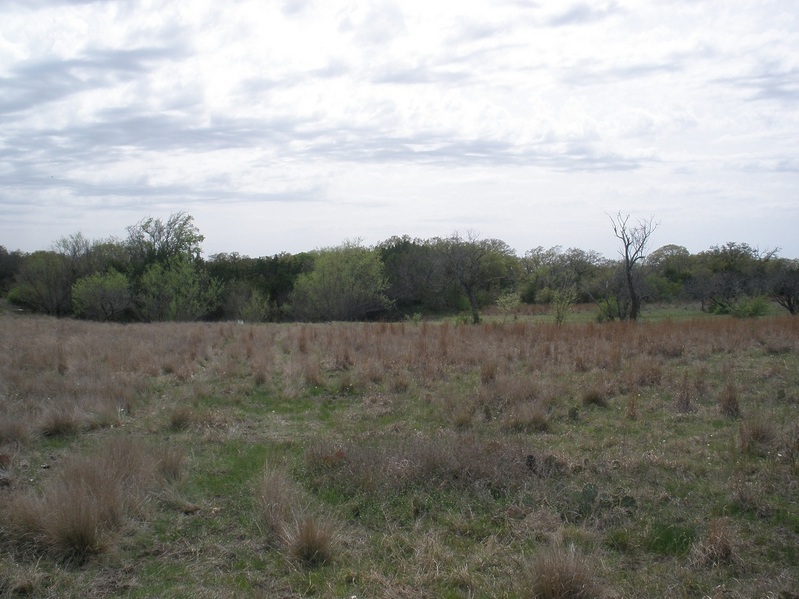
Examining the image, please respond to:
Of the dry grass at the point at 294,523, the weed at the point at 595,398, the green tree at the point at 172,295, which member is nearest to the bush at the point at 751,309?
the weed at the point at 595,398

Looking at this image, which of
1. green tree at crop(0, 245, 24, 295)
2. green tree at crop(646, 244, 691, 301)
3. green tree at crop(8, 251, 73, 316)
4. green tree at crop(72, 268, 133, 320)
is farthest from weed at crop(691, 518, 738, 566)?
green tree at crop(0, 245, 24, 295)

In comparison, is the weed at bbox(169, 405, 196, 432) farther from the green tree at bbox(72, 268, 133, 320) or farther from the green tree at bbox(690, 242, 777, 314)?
the green tree at bbox(72, 268, 133, 320)

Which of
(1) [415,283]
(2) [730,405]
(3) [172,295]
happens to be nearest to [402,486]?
(2) [730,405]

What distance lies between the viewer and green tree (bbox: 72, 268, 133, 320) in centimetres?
4688

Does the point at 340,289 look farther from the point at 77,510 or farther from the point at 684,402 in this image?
the point at 77,510

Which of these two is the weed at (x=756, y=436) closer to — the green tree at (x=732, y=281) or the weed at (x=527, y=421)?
the weed at (x=527, y=421)

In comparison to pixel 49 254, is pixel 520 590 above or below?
below

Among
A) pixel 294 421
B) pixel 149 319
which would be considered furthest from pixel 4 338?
pixel 149 319

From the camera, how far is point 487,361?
48.0 feet

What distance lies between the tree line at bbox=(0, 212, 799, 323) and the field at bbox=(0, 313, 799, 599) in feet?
83.9

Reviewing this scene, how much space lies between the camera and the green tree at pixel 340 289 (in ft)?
158

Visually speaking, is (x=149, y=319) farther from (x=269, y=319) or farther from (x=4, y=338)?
(x=4, y=338)

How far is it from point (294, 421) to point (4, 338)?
12894 millimetres

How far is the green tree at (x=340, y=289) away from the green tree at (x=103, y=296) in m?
12.4
